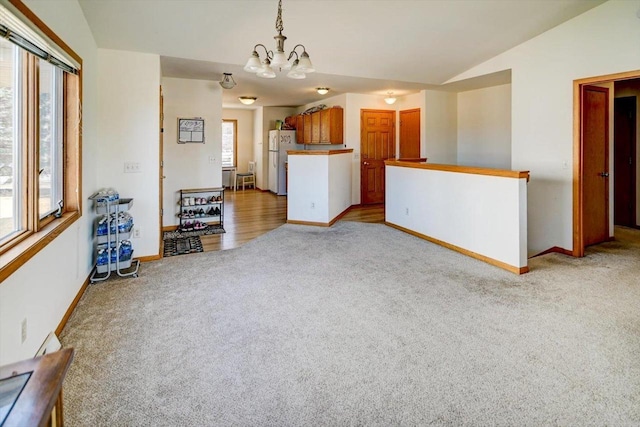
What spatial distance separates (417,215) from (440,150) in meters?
2.65

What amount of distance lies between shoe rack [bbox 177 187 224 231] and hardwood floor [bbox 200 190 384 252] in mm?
307

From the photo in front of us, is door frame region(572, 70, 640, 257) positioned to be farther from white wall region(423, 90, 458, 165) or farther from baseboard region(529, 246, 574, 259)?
white wall region(423, 90, 458, 165)

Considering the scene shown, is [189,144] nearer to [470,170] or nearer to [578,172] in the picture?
[470,170]

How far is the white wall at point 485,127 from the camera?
21.7 feet

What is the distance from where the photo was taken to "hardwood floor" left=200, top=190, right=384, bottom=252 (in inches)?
210

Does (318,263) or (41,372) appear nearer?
(41,372)

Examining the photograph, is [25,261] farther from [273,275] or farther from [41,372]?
[273,275]

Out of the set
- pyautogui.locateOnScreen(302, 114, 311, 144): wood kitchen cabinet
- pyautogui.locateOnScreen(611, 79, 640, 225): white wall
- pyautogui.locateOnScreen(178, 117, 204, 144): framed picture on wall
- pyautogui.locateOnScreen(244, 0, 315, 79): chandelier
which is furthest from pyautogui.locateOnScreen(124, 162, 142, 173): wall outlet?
pyautogui.locateOnScreen(611, 79, 640, 225): white wall

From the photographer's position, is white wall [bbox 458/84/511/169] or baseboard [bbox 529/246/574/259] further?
white wall [bbox 458/84/511/169]

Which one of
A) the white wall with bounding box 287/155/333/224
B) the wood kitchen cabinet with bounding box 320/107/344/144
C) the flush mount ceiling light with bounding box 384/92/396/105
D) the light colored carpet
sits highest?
the flush mount ceiling light with bounding box 384/92/396/105

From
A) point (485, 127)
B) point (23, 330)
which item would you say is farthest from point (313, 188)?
point (23, 330)

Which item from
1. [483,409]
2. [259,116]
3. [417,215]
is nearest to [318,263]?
[417,215]

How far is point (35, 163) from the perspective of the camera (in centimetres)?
231

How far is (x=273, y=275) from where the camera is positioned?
151 inches
